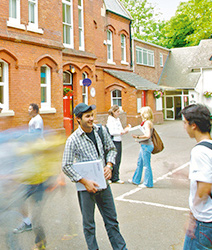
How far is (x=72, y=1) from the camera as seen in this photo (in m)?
16.3

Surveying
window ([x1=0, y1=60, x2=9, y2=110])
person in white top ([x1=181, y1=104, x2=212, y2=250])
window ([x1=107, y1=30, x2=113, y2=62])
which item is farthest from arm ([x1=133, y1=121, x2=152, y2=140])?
window ([x1=107, y1=30, x2=113, y2=62])

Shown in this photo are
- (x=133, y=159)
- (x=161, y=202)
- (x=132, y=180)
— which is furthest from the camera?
(x=133, y=159)

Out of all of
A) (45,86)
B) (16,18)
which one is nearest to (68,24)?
(16,18)

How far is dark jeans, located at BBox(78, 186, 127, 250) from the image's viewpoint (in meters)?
3.40

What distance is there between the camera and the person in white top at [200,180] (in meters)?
2.28

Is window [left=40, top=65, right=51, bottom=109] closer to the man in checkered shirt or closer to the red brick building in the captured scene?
the red brick building

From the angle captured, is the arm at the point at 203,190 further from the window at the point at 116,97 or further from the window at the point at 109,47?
the window at the point at 109,47

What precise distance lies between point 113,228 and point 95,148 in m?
0.99

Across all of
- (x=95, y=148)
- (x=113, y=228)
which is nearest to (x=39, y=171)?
(x=95, y=148)

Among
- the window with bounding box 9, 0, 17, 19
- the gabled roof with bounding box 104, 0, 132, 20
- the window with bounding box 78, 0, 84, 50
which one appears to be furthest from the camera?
the gabled roof with bounding box 104, 0, 132, 20

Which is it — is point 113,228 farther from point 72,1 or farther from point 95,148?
point 72,1

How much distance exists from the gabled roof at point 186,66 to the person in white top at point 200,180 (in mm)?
27589

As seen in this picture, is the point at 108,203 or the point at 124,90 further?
the point at 124,90

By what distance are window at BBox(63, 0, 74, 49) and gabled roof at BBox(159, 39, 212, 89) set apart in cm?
1604
